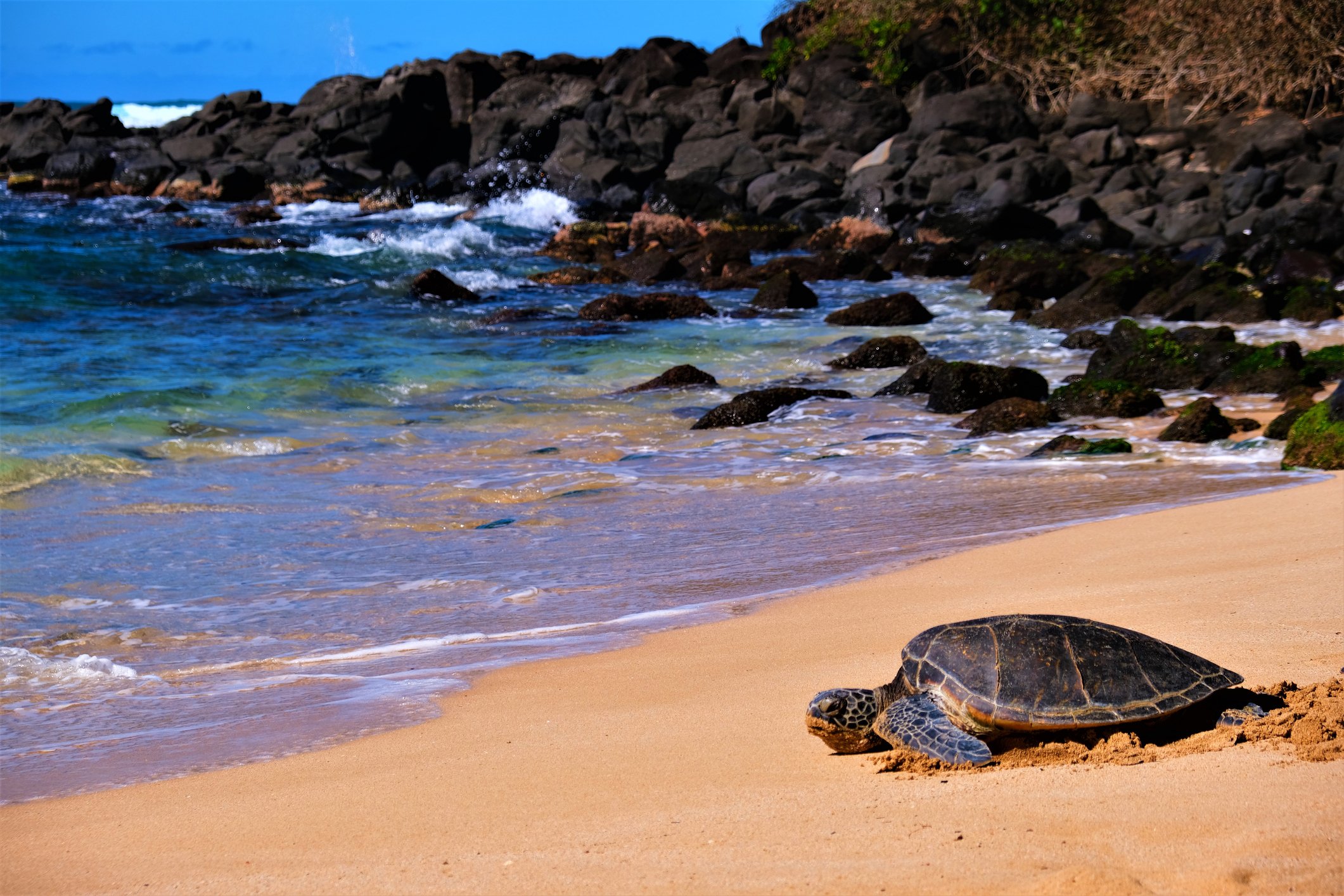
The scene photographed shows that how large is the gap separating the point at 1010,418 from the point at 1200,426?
55.9 inches

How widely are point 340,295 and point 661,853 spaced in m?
17.5

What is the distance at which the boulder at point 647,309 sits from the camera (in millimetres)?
16688

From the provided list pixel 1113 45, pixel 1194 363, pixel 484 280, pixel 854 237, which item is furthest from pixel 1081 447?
pixel 1113 45

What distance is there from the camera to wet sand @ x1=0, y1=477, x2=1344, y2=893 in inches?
100

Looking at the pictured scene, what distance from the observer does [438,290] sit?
1873cm

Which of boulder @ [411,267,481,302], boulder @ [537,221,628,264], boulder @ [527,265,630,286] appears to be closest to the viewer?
boulder @ [411,267,481,302]

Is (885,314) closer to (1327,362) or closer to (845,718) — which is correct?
(1327,362)

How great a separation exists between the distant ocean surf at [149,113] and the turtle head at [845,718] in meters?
63.6

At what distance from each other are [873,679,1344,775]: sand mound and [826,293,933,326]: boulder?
40.2ft

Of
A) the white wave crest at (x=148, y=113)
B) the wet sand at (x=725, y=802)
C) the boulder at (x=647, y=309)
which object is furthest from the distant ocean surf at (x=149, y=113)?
the wet sand at (x=725, y=802)

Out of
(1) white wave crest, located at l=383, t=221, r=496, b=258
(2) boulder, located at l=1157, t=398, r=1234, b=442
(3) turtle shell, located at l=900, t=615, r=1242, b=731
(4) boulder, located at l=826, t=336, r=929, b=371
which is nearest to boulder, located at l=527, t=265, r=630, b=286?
(1) white wave crest, located at l=383, t=221, r=496, b=258

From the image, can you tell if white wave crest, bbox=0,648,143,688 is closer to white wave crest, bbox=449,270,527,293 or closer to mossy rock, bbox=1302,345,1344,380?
mossy rock, bbox=1302,345,1344,380

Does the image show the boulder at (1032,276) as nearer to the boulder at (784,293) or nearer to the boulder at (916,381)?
the boulder at (784,293)

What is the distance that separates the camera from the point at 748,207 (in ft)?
87.0
